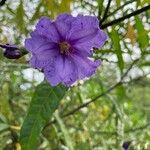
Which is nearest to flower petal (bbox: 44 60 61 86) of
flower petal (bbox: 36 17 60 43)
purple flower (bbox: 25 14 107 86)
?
purple flower (bbox: 25 14 107 86)

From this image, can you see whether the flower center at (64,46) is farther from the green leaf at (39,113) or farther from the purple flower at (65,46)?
the green leaf at (39,113)

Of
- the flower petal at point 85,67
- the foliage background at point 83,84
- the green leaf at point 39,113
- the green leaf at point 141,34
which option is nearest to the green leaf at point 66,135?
the foliage background at point 83,84

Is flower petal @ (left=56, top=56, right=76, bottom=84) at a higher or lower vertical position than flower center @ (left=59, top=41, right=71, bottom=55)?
lower

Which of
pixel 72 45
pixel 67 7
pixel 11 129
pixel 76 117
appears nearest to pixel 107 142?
pixel 76 117

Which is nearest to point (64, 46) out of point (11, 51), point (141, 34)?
point (11, 51)

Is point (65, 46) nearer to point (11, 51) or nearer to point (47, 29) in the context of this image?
point (47, 29)

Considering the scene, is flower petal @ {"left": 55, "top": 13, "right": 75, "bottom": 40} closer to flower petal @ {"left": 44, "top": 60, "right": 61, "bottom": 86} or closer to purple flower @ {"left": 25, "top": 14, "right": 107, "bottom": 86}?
purple flower @ {"left": 25, "top": 14, "right": 107, "bottom": 86}

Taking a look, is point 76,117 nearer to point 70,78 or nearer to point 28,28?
point 28,28
